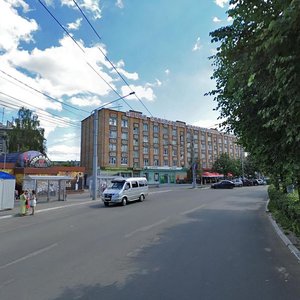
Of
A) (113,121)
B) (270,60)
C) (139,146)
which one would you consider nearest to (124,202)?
(270,60)

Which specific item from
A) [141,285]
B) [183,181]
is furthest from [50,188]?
[183,181]

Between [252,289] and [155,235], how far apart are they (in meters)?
5.98

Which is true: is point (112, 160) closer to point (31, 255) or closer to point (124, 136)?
point (124, 136)

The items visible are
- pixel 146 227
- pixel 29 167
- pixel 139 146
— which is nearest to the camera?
pixel 146 227

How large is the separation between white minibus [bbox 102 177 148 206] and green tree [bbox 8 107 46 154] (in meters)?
36.0

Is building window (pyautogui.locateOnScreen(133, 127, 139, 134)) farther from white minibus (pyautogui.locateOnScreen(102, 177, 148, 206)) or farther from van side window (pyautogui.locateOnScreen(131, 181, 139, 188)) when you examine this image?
van side window (pyautogui.locateOnScreen(131, 181, 139, 188))

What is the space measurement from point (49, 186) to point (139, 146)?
51023 mm

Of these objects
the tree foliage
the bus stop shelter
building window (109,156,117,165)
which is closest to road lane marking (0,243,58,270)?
the tree foliage

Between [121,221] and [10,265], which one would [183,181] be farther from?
[10,265]

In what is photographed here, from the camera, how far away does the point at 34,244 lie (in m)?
10.0

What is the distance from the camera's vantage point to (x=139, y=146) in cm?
8038

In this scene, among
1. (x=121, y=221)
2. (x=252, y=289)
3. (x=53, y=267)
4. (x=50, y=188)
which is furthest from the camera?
(x=50, y=188)

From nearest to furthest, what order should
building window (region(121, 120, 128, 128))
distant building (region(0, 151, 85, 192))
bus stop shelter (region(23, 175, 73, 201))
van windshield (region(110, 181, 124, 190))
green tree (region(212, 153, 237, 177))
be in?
van windshield (region(110, 181, 124, 190)), bus stop shelter (region(23, 175, 73, 201)), distant building (region(0, 151, 85, 192)), building window (region(121, 120, 128, 128)), green tree (region(212, 153, 237, 177))

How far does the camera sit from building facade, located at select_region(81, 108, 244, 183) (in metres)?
74.1
